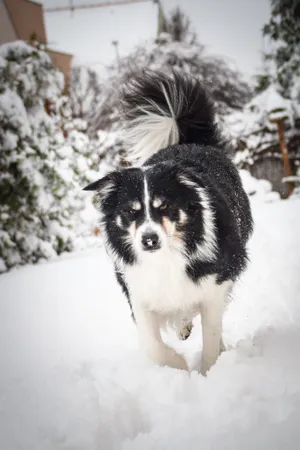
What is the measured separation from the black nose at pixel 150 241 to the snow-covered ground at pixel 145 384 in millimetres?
651

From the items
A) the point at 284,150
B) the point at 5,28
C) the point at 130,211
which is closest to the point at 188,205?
the point at 130,211

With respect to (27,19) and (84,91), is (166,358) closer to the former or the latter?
(27,19)

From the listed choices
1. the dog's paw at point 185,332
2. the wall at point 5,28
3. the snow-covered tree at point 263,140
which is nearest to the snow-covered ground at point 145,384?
the dog's paw at point 185,332

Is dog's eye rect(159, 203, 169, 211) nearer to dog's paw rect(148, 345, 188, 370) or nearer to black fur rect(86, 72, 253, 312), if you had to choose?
black fur rect(86, 72, 253, 312)

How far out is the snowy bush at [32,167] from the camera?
628 centimetres

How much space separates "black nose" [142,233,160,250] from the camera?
2.31 m

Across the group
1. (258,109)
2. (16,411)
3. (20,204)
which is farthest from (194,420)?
(258,109)

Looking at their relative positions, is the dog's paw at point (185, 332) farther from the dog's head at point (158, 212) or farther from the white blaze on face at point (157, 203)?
the white blaze on face at point (157, 203)

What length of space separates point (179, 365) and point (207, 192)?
3.42 feet

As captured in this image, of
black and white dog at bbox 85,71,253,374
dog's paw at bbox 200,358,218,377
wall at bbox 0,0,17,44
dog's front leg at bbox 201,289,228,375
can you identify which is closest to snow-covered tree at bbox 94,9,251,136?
wall at bbox 0,0,17,44

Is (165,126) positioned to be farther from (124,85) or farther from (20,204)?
(20,204)

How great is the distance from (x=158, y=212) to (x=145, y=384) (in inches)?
36.1

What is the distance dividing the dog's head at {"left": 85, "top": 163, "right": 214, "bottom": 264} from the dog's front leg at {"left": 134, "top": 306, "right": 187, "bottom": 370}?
34cm

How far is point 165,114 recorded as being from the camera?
3.77 meters
